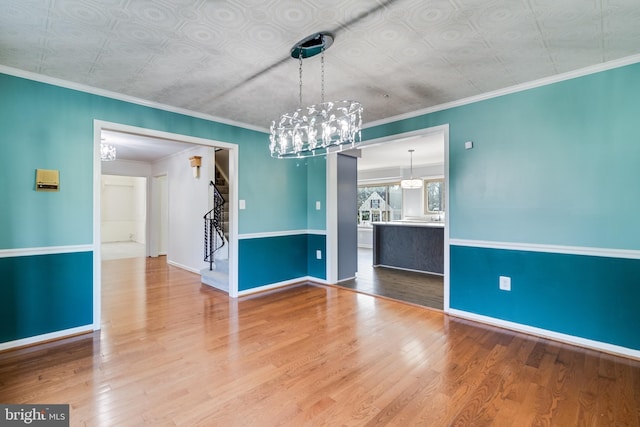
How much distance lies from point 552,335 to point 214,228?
5154mm

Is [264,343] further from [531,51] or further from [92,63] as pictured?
[531,51]

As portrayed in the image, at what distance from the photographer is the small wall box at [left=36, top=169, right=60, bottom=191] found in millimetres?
2719

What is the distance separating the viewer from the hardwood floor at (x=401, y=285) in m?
4.05

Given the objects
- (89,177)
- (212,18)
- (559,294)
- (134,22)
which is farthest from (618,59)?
(89,177)

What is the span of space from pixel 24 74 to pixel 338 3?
2953 mm

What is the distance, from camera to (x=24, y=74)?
263 centimetres

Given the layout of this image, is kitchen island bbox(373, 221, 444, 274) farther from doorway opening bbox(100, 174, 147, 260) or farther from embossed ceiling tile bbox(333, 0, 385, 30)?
doorway opening bbox(100, 174, 147, 260)

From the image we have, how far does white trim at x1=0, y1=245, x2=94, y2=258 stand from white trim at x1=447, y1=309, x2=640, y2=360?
162 inches

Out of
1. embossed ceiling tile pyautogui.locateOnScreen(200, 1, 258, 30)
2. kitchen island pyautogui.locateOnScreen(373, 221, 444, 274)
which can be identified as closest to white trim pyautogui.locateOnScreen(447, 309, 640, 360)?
kitchen island pyautogui.locateOnScreen(373, 221, 444, 274)

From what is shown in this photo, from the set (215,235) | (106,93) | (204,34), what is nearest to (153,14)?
(204,34)

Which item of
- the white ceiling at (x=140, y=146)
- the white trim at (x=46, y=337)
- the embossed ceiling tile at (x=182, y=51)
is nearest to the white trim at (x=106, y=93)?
the white ceiling at (x=140, y=146)

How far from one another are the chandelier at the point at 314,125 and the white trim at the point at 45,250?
7.40ft

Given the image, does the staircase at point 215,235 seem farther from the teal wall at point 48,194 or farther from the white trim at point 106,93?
the teal wall at point 48,194

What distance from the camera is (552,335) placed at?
280cm
